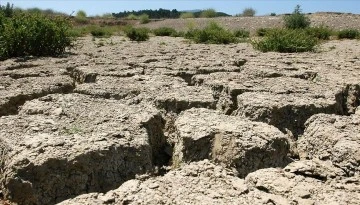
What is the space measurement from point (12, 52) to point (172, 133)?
10.8 feet

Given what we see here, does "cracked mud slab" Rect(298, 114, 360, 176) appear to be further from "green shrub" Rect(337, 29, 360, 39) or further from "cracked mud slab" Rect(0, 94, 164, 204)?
"green shrub" Rect(337, 29, 360, 39)

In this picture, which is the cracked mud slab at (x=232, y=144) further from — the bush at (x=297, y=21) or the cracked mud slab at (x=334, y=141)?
the bush at (x=297, y=21)

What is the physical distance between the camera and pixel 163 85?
2.81 metres

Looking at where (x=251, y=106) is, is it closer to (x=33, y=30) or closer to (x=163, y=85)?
(x=163, y=85)

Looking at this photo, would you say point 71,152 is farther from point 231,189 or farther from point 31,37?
point 31,37

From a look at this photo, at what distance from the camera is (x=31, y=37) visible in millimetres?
4852

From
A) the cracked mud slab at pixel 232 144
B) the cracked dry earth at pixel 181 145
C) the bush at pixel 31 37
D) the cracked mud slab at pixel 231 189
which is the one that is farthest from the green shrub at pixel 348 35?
the cracked mud slab at pixel 231 189

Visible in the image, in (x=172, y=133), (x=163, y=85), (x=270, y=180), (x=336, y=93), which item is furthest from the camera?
(x=163, y=85)

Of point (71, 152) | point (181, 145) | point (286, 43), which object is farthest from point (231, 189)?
point (286, 43)

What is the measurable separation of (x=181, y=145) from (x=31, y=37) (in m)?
3.66

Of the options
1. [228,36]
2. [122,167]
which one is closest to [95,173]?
[122,167]

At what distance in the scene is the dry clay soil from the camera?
1.39 m

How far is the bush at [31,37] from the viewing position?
15.5ft

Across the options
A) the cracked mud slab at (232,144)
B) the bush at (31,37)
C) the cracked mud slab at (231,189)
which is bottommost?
the cracked mud slab at (231,189)
